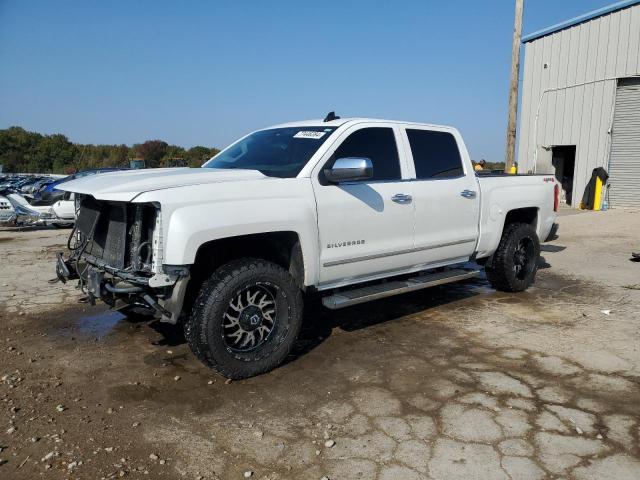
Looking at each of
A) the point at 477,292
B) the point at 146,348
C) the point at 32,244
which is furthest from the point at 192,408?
the point at 32,244

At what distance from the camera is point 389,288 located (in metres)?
A: 4.95

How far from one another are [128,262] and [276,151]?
1794mm

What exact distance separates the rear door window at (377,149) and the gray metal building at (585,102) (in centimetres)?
1333

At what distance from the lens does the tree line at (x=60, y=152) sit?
5369 centimetres

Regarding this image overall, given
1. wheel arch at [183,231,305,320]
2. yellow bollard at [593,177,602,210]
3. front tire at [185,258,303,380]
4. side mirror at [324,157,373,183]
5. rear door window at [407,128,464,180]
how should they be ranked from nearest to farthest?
front tire at [185,258,303,380], wheel arch at [183,231,305,320], side mirror at [324,157,373,183], rear door window at [407,128,464,180], yellow bollard at [593,177,602,210]

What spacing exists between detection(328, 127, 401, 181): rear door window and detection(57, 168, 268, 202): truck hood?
36.5 inches

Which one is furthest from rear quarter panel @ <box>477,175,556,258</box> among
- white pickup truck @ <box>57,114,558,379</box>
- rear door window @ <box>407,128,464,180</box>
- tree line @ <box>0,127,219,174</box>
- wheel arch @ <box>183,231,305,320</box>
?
tree line @ <box>0,127,219,174</box>

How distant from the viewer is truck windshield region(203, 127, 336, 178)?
15.2 feet

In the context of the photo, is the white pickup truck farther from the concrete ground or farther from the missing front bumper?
the concrete ground

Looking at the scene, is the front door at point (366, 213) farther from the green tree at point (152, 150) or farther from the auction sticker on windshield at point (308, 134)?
the green tree at point (152, 150)

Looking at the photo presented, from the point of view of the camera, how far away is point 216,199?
12.4 ft

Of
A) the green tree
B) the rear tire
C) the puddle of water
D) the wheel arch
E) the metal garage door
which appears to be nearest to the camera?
the wheel arch

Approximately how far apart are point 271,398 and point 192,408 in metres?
0.55

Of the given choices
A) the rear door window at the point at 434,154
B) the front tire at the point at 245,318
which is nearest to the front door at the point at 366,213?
the rear door window at the point at 434,154
